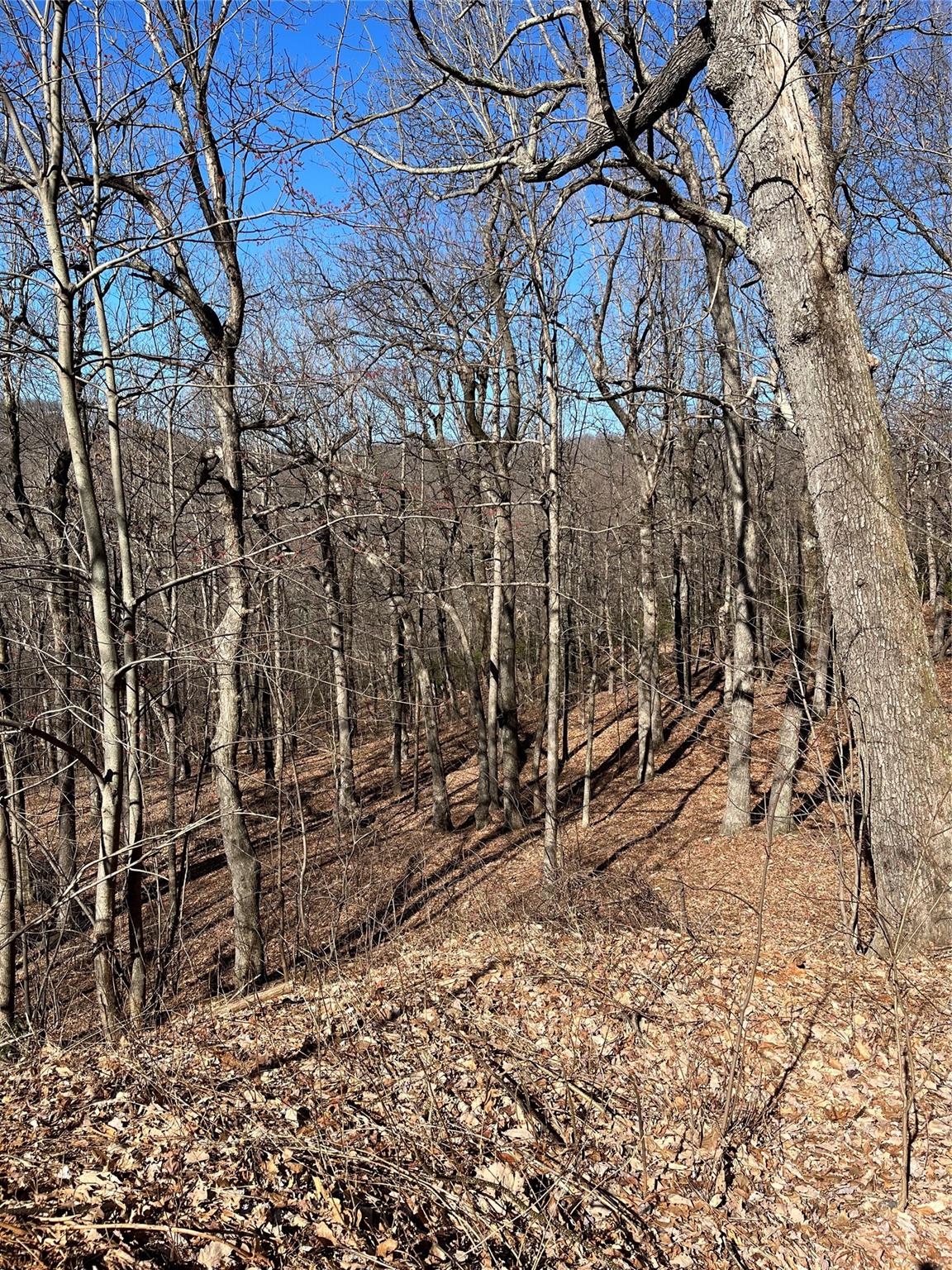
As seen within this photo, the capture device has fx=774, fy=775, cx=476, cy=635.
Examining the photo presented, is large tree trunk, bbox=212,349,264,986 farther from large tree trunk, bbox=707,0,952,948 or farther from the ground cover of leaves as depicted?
large tree trunk, bbox=707,0,952,948

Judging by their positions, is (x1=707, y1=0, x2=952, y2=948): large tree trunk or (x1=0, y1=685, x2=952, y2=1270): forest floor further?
(x1=707, y1=0, x2=952, y2=948): large tree trunk

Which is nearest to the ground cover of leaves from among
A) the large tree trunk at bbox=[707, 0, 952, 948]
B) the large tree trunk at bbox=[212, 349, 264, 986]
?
the large tree trunk at bbox=[707, 0, 952, 948]

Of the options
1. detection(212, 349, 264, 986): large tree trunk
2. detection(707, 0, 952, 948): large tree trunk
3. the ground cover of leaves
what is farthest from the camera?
detection(212, 349, 264, 986): large tree trunk

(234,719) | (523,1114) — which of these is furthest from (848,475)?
(234,719)

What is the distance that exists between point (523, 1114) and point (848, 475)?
369 cm

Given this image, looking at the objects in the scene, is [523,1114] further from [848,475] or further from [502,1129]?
[848,475]

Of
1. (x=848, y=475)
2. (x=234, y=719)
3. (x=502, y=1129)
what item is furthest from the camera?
(x=234, y=719)

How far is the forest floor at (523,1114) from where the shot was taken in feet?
8.20

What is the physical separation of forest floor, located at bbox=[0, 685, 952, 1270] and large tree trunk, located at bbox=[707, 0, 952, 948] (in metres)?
0.67

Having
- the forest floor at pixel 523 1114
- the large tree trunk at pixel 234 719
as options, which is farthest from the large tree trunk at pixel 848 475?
the large tree trunk at pixel 234 719

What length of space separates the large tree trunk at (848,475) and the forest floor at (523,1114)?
67 centimetres

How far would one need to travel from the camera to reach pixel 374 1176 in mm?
2680

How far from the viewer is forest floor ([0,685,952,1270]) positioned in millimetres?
2498

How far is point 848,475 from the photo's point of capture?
14.6 feet
